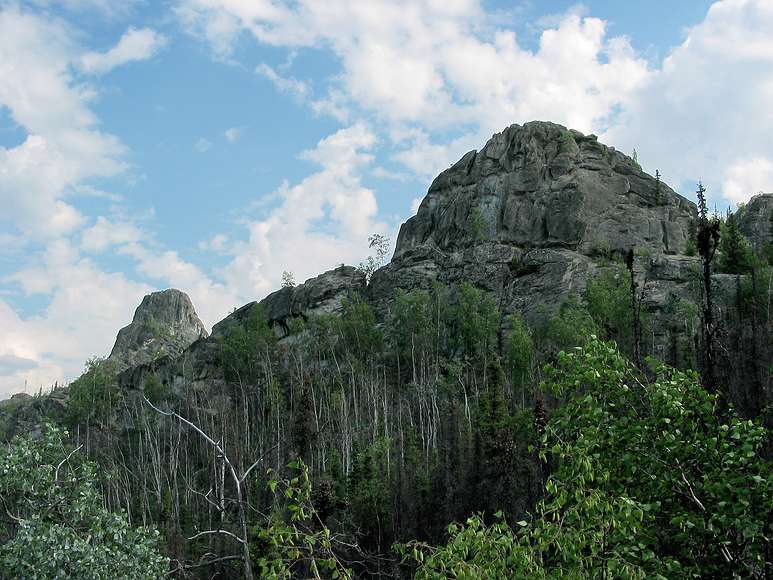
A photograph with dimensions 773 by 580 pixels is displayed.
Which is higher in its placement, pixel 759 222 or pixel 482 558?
pixel 759 222

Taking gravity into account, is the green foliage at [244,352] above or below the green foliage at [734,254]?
below

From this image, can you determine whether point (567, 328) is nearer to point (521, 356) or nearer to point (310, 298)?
point (521, 356)

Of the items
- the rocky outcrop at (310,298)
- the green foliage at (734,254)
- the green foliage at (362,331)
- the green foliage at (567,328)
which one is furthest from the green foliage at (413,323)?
the green foliage at (734,254)

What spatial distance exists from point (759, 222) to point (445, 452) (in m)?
60.1

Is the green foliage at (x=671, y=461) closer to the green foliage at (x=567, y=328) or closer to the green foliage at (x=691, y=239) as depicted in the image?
the green foliage at (x=567, y=328)

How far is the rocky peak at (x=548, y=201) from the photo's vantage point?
86.2 metres

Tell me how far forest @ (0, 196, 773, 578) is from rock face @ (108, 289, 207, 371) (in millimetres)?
43679

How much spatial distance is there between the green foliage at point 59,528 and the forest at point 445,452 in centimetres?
6

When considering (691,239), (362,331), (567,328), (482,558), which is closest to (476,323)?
(567,328)

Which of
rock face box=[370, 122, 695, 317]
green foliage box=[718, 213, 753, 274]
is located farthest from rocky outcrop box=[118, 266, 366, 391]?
green foliage box=[718, 213, 753, 274]

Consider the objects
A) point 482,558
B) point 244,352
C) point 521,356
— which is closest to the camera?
point 482,558

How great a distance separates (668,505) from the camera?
8.75 metres

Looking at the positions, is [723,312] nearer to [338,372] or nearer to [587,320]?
[587,320]

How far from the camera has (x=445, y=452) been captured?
49.1 metres
